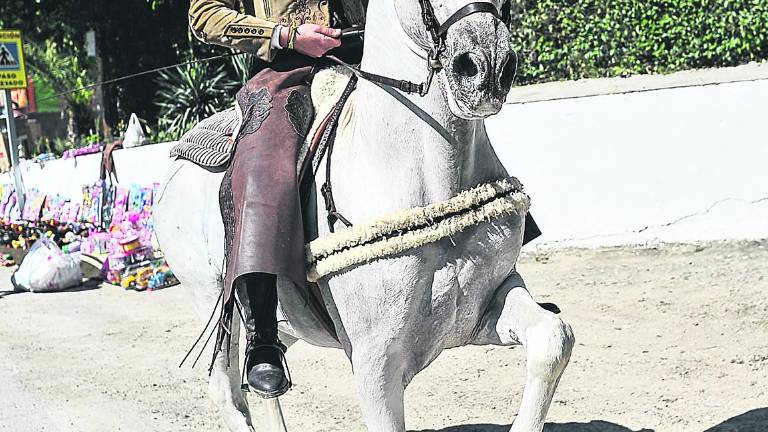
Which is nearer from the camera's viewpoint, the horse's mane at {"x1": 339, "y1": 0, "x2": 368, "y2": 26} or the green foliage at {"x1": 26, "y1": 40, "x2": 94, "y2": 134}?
the horse's mane at {"x1": 339, "y1": 0, "x2": 368, "y2": 26}

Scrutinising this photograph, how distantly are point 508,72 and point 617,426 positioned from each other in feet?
9.95

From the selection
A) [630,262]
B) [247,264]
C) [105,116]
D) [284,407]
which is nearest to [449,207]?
[247,264]

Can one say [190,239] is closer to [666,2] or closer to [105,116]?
[666,2]

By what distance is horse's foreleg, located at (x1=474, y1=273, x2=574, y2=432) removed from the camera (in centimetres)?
320

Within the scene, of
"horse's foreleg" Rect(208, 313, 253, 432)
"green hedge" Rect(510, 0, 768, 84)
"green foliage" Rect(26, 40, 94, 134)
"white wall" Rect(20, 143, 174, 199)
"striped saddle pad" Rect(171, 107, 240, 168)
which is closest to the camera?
"striped saddle pad" Rect(171, 107, 240, 168)

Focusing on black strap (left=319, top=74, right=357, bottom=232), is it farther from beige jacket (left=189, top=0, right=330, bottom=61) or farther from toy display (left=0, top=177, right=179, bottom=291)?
toy display (left=0, top=177, right=179, bottom=291)

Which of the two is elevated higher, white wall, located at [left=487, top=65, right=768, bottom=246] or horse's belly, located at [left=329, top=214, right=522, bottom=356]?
horse's belly, located at [left=329, top=214, right=522, bottom=356]

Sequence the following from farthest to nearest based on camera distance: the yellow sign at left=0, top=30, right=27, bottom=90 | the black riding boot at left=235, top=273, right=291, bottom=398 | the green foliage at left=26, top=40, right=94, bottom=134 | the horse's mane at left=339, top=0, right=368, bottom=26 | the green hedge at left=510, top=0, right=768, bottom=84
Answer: the green foliage at left=26, top=40, right=94, bottom=134 < the yellow sign at left=0, top=30, right=27, bottom=90 < the green hedge at left=510, top=0, right=768, bottom=84 < the horse's mane at left=339, top=0, right=368, bottom=26 < the black riding boot at left=235, top=273, right=291, bottom=398

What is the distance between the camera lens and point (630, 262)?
8.83 m

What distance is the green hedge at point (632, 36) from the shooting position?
10344mm

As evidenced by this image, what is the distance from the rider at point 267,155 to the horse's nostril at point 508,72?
1.06 meters

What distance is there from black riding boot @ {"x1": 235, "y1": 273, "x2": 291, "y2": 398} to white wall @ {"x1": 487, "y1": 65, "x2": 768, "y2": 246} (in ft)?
19.8

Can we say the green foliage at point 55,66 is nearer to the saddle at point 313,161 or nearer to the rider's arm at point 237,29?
the saddle at point 313,161

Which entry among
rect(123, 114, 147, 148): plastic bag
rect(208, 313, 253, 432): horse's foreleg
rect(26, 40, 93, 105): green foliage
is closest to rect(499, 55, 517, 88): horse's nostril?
rect(208, 313, 253, 432): horse's foreleg
